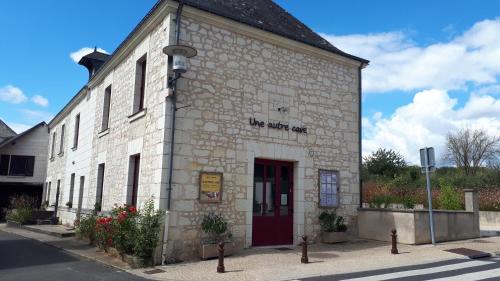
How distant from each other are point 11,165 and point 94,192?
50.4ft

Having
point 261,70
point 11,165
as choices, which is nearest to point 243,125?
point 261,70

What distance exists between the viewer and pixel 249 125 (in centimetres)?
951

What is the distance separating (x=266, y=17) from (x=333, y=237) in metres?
6.08

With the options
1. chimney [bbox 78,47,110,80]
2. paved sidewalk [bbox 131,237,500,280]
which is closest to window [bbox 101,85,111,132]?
chimney [bbox 78,47,110,80]

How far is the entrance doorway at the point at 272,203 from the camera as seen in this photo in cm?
955

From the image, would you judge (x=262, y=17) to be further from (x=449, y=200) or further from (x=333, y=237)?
(x=449, y=200)

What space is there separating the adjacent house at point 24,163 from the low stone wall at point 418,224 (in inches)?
834

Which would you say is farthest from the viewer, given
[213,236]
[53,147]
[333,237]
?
[53,147]

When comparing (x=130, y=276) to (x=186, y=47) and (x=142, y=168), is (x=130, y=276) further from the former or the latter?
Answer: (x=186, y=47)

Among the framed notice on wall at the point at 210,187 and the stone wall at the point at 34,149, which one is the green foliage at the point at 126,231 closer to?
the framed notice on wall at the point at 210,187

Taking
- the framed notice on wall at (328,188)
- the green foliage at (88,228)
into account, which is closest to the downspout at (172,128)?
the green foliage at (88,228)

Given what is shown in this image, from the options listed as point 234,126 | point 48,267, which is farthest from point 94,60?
point 48,267

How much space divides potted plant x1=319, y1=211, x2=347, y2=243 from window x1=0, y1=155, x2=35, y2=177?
20970 millimetres

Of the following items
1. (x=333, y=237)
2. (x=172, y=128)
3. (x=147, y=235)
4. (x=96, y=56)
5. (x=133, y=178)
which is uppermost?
(x=96, y=56)
